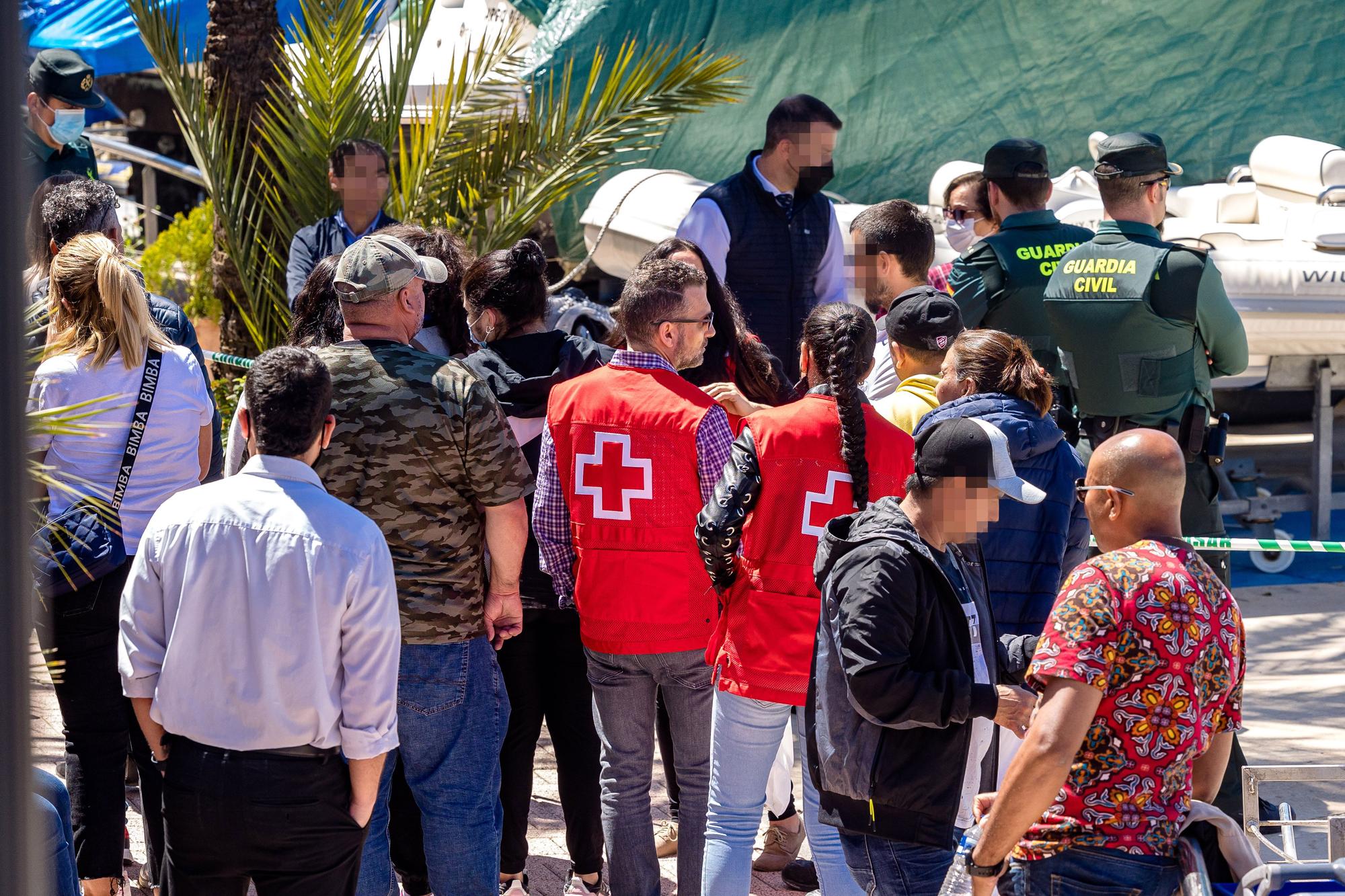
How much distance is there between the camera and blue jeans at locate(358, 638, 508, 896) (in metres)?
3.58

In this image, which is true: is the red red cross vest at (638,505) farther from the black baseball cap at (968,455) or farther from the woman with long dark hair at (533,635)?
the black baseball cap at (968,455)

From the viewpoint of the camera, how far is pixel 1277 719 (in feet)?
20.4

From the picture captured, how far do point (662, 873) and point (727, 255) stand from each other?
2370 millimetres

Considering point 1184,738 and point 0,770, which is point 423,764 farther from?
point 0,770

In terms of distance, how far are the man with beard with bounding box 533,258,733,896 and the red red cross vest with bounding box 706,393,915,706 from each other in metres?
0.22

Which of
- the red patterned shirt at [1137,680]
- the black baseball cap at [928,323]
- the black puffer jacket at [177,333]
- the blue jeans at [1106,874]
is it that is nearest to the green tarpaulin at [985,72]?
the black puffer jacket at [177,333]

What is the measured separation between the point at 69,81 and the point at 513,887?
4.11m

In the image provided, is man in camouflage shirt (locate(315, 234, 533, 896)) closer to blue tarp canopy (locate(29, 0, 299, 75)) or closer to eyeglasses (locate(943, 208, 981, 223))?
eyeglasses (locate(943, 208, 981, 223))

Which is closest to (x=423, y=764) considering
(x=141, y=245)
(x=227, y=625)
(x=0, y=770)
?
(x=227, y=625)

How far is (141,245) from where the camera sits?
12734 millimetres

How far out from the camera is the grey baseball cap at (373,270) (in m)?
3.51

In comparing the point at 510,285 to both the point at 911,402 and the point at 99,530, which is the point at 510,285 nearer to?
the point at 911,402

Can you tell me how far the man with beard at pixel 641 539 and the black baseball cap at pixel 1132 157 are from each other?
6.36 ft

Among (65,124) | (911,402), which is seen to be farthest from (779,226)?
(65,124)
